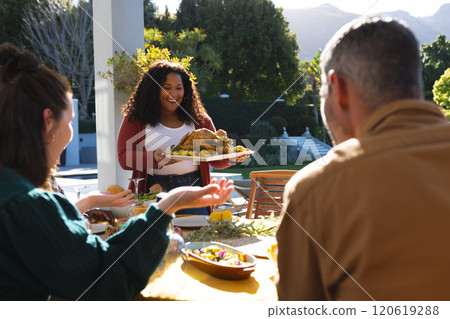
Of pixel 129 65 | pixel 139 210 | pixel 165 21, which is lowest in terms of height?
pixel 139 210

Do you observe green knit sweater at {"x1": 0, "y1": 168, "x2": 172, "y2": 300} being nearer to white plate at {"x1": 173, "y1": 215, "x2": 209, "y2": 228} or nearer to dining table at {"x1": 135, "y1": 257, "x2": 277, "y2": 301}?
dining table at {"x1": 135, "y1": 257, "x2": 277, "y2": 301}

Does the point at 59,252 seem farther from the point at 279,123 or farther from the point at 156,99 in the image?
the point at 279,123

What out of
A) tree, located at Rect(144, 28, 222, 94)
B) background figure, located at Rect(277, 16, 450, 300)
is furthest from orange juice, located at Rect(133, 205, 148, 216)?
tree, located at Rect(144, 28, 222, 94)

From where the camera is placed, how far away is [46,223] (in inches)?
46.9

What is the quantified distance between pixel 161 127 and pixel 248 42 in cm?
2365

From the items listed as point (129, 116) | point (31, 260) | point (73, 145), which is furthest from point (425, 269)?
point (73, 145)

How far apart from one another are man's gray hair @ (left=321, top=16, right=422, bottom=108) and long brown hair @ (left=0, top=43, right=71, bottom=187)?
0.93m

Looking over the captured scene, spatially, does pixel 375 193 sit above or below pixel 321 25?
below

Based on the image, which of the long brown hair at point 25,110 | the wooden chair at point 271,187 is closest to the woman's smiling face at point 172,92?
the wooden chair at point 271,187

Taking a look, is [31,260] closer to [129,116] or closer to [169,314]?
[169,314]

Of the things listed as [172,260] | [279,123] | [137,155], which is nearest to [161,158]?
[137,155]

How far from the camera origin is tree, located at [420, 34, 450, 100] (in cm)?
3184

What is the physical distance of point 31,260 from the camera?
1188mm

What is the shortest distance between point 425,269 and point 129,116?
3059 millimetres
